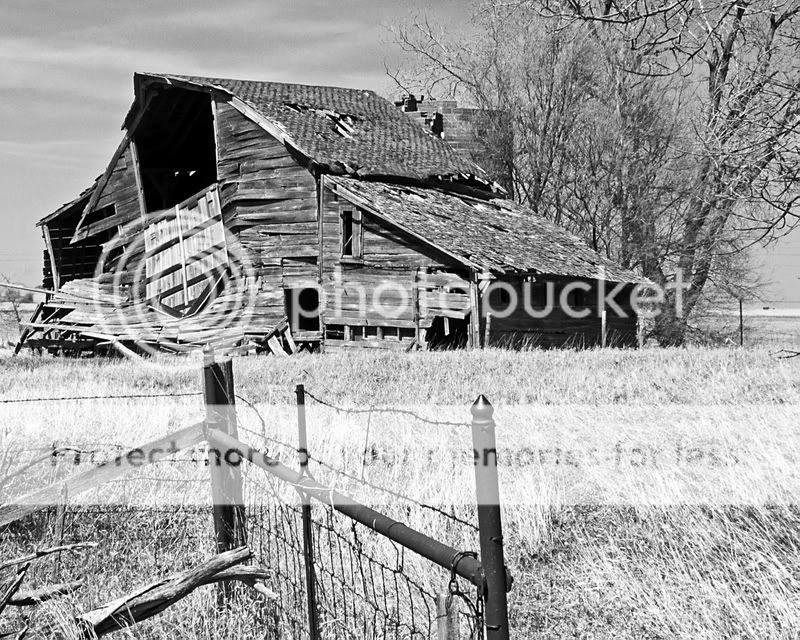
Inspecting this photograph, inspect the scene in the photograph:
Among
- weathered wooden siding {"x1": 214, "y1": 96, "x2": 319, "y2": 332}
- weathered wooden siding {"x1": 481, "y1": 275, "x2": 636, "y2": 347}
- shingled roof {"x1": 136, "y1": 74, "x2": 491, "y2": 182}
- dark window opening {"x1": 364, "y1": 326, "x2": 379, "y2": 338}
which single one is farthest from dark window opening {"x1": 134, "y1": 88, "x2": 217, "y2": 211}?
weathered wooden siding {"x1": 481, "y1": 275, "x2": 636, "y2": 347}

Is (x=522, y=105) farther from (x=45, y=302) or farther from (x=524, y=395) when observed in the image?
(x=524, y=395)

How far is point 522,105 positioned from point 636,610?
2906 cm

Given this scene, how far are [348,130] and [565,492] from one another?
61.4 ft

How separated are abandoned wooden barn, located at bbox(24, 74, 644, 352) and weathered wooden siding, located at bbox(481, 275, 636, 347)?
57 mm

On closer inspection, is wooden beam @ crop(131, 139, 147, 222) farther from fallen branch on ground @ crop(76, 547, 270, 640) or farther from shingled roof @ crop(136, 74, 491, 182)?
fallen branch on ground @ crop(76, 547, 270, 640)

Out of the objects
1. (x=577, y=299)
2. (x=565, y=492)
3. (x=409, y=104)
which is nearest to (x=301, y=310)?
(x=577, y=299)

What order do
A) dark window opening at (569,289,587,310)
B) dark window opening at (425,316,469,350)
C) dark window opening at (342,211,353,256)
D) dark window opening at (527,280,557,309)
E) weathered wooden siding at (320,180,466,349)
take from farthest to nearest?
dark window opening at (569,289,587,310) → dark window opening at (527,280,557,309) → dark window opening at (342,211,353,256) → dark window opening at (425,316,469,350) → weathered wooden siding at (320,180,466,349)

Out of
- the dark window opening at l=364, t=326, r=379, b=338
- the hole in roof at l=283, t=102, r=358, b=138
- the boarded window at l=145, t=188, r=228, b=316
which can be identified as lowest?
the dark window opening at l=364, t=326, r=379, b=338

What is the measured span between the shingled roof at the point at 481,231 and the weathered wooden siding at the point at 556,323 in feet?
1.83

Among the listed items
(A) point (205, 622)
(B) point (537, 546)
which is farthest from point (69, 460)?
(B) point (537, 546)

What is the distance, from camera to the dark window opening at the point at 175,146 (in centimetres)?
2486

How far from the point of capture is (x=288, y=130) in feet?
72.6

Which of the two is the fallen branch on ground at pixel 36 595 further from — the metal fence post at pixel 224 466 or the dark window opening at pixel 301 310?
the dark window opening at pixel 301 310

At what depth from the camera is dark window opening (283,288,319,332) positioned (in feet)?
73.8
